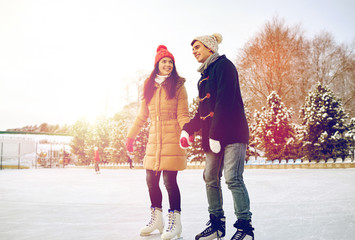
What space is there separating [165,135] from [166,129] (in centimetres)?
6

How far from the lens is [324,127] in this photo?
15.7 meters

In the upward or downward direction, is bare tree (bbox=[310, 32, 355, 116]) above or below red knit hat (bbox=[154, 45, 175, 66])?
above

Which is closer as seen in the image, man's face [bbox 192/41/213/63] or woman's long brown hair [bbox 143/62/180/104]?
man's face [bbox 192/41/213/63]

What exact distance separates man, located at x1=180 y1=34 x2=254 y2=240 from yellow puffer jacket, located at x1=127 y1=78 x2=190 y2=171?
255 millimetres

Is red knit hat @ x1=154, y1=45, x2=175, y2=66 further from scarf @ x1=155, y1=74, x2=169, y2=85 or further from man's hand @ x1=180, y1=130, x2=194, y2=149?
man's hand @ x1=180, y1=130, x2=194, y2=149

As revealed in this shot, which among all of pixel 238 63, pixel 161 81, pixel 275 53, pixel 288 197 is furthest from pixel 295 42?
pixel 161 81

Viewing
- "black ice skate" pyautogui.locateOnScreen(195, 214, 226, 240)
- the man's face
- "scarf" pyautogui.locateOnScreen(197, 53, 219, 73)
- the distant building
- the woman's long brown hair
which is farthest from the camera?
the distant building

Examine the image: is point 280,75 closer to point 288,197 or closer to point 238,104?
point 288,197

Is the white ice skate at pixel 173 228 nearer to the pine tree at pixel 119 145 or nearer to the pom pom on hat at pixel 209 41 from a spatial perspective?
the pom pom on hat at pixel 209 41

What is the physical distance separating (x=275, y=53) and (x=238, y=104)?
19457 millimetres

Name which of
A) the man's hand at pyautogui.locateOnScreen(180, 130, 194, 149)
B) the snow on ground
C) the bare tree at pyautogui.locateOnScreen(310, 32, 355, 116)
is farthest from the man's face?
the bare tree at pyautogui.locateOnScreen(310, 32, 355, 116)

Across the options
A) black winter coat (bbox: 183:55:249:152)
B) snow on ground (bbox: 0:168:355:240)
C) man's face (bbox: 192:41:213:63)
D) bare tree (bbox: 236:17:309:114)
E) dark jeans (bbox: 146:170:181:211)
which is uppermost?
bare tree (bbox: 236:17:309:114)

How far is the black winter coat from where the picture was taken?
8.18 feet

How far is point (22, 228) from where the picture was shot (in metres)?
3.32
